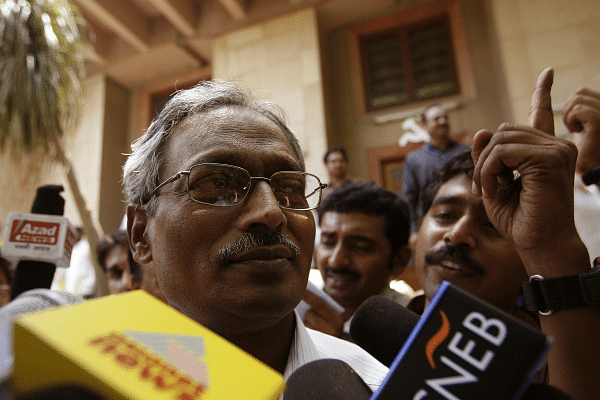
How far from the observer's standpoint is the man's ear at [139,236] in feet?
4.34

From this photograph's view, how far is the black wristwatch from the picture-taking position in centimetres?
93

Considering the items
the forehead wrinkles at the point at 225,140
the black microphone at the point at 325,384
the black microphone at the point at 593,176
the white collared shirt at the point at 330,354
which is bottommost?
the white collared shirt at the point at 330,354

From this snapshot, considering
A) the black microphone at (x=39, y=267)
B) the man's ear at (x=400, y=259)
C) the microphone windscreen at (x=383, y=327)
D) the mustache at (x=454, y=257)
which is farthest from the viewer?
the man's ear at (x=400, y=259)

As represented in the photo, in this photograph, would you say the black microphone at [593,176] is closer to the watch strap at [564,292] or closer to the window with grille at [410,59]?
the watch strap at [564,292]

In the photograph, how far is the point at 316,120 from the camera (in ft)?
20.0

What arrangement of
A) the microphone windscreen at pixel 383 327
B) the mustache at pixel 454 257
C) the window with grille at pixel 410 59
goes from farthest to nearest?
the window with grille at pixel 410 59
the mustache at pixel 454 257
the microphone windscreen at pixel 383 327

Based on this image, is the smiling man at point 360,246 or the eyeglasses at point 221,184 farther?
the smiling man at point 360,246

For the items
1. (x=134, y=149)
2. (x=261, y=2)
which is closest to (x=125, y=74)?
(x=261, y=2)

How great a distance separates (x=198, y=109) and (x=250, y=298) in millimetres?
662

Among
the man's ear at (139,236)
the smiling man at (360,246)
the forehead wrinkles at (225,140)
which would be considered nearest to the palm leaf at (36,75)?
the smiling man at (360,246)

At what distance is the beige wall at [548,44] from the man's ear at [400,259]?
339 centimetres

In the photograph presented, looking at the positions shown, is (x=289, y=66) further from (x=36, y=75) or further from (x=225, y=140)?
(x=225, y=140)

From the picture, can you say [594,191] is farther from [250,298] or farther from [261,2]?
[261,2]

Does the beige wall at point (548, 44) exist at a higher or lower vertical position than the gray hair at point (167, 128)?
higher
